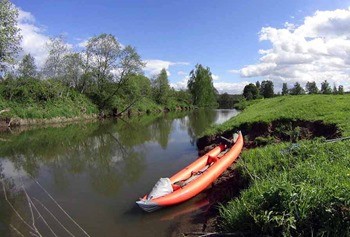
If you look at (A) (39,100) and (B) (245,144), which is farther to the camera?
(A) (39,100)

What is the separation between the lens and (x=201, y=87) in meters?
76.9

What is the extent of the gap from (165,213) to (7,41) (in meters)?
16.9

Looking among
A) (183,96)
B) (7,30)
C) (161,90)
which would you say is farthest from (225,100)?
(7,30)

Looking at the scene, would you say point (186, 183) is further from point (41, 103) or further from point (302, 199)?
point (41, 103)

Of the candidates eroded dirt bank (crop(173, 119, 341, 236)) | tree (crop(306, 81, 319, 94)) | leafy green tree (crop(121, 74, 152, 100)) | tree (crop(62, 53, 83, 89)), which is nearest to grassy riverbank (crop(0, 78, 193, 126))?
tree (crop(62, 53, 83, 89))

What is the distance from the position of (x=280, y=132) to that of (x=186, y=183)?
249 inches

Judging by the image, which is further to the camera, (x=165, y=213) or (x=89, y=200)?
(x=89, y=200)

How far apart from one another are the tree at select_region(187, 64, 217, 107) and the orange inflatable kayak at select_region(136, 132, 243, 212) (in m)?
65.9

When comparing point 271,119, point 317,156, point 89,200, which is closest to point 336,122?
point 271,119

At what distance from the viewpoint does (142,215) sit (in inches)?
320

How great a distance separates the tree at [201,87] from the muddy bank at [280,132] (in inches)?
2399

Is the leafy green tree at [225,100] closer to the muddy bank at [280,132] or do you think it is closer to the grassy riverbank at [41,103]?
the grassy riverbank at [41,103]

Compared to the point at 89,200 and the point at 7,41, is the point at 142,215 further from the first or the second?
the point at 7,41

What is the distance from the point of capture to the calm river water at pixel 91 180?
303 inches
